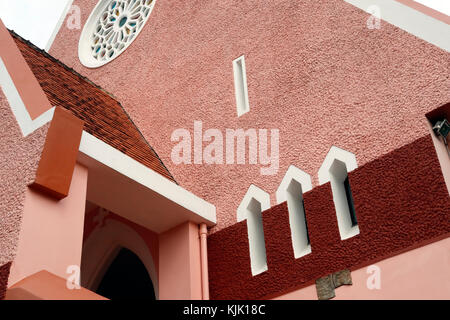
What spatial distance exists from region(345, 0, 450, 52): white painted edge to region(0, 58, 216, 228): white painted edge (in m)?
2.96

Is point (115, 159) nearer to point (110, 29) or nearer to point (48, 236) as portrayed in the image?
point (48, 236)

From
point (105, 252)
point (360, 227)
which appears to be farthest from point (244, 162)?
point (105, 252)

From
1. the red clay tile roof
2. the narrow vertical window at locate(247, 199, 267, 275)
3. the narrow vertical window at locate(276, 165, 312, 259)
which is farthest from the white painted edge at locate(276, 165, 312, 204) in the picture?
the red clay tile roof

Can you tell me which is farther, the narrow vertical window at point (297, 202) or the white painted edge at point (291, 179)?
the white painted edge at point (291, 179)

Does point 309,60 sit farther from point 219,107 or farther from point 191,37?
point 191,37

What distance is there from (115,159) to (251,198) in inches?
65.6

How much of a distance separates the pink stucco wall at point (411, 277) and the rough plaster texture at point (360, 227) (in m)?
0.07

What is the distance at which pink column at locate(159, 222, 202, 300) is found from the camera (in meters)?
6.45

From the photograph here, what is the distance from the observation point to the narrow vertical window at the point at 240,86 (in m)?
7.37

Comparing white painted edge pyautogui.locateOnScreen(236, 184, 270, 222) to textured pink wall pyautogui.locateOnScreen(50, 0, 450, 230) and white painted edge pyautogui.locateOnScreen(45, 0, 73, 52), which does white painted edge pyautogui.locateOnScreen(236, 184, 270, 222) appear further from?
white painted edge pyautogui.locateOnScreen(45, 0, 73, 52)

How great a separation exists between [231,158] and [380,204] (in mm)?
2172

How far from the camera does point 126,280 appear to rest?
8.05 m

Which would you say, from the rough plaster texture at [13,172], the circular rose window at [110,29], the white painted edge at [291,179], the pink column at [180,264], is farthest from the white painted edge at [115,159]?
the circular rose window at [110,29]

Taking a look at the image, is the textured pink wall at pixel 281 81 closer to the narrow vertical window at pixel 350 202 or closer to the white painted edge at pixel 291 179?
the white painted edge at pixel 291 179
